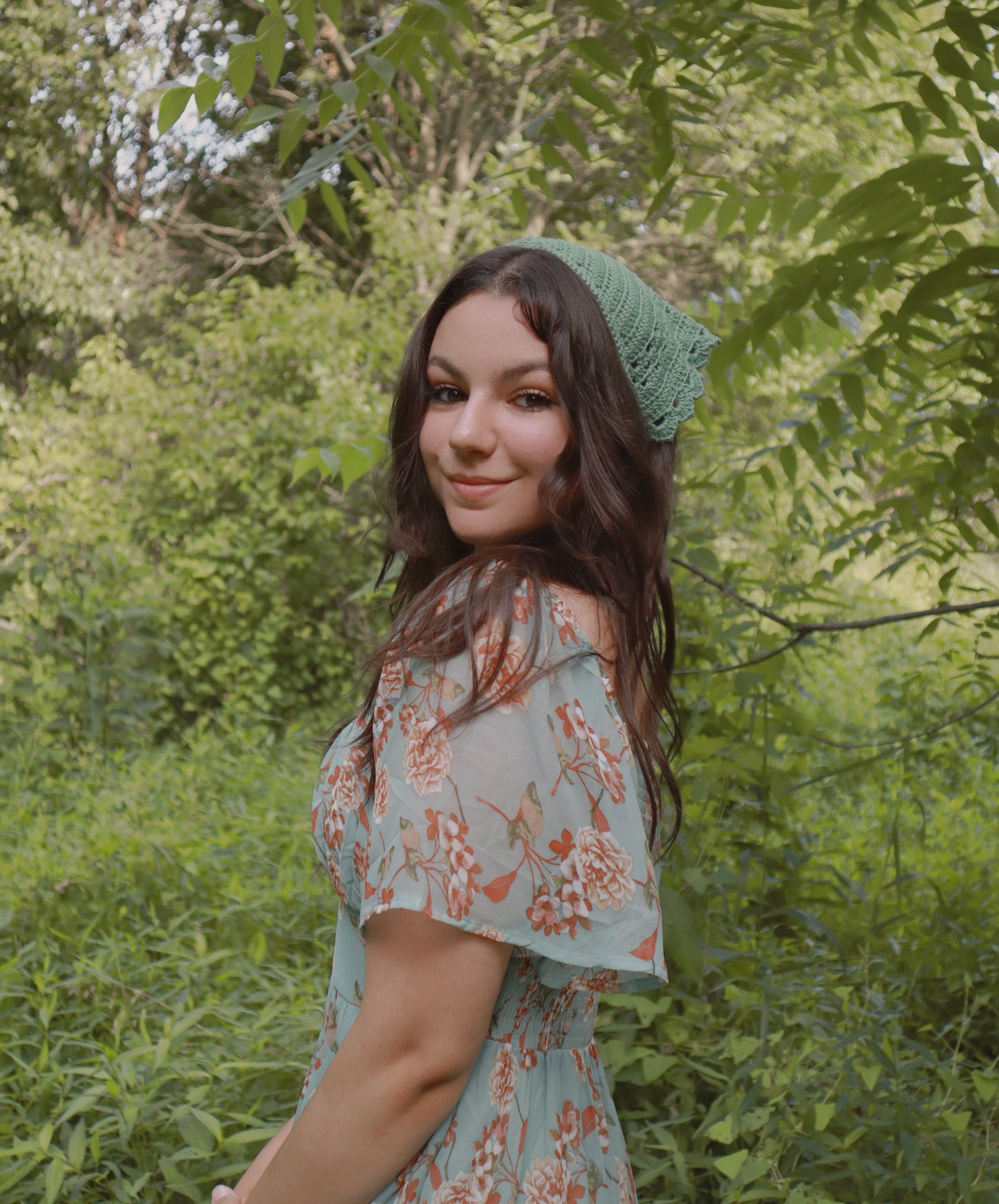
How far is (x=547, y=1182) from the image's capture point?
3.42ft

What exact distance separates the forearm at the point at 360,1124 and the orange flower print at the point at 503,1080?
0.17 feet

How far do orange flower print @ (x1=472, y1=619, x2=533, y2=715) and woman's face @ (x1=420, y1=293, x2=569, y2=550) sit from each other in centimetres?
20

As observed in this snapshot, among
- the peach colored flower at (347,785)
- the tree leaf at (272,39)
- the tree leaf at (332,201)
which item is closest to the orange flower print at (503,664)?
the peach colored flower at (347,785)

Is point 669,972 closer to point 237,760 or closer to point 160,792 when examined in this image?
point 160,792

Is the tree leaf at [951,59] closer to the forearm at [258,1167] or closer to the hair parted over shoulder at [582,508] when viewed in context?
the hair parted over shoulder at [582,508]

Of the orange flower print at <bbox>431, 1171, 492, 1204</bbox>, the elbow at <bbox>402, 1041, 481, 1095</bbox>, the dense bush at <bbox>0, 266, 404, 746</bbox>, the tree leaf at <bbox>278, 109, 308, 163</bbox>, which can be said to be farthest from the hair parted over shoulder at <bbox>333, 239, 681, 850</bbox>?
the dense bush at <bbox>0, 266, 404, 746</bbox>

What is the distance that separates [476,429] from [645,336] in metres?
0.23

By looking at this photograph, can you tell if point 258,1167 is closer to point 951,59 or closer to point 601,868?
point 601,868

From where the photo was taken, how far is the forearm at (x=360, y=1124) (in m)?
0.92

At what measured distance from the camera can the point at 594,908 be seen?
3.17 ft

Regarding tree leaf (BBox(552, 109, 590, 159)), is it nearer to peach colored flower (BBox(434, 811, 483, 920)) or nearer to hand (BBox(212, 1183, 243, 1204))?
peach colored flower (BBox(434, 811, 483, 920))

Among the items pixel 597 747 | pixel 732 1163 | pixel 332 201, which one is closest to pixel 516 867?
pixel 597 747

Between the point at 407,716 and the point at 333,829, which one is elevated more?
the point at 407,716

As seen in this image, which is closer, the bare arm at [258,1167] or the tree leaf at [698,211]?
the bare arm at [258,1167]
